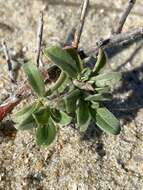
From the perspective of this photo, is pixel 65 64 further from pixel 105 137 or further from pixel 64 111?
pixel 105 137

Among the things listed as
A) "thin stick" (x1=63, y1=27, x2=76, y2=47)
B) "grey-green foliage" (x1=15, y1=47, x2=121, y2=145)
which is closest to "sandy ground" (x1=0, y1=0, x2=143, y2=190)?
"thin stick" (x1=63, y1=27, x2=76, y2=47)

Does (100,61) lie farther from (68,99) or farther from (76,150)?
(76,150)

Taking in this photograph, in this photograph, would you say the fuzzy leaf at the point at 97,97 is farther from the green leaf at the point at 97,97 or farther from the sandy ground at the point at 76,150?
the sandy ground at the point at 76,150

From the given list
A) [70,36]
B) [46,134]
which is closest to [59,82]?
[46,134]

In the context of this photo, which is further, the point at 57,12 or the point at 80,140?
the point at 57,12

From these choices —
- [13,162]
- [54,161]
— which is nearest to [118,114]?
[54,161]

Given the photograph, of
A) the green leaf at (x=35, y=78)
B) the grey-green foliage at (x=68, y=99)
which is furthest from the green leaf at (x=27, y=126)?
the green leaf at (x=35, y=78)

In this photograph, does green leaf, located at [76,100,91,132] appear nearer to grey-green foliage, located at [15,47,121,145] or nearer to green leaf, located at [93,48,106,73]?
grey-green foliage, located at [15,47,121,145]
